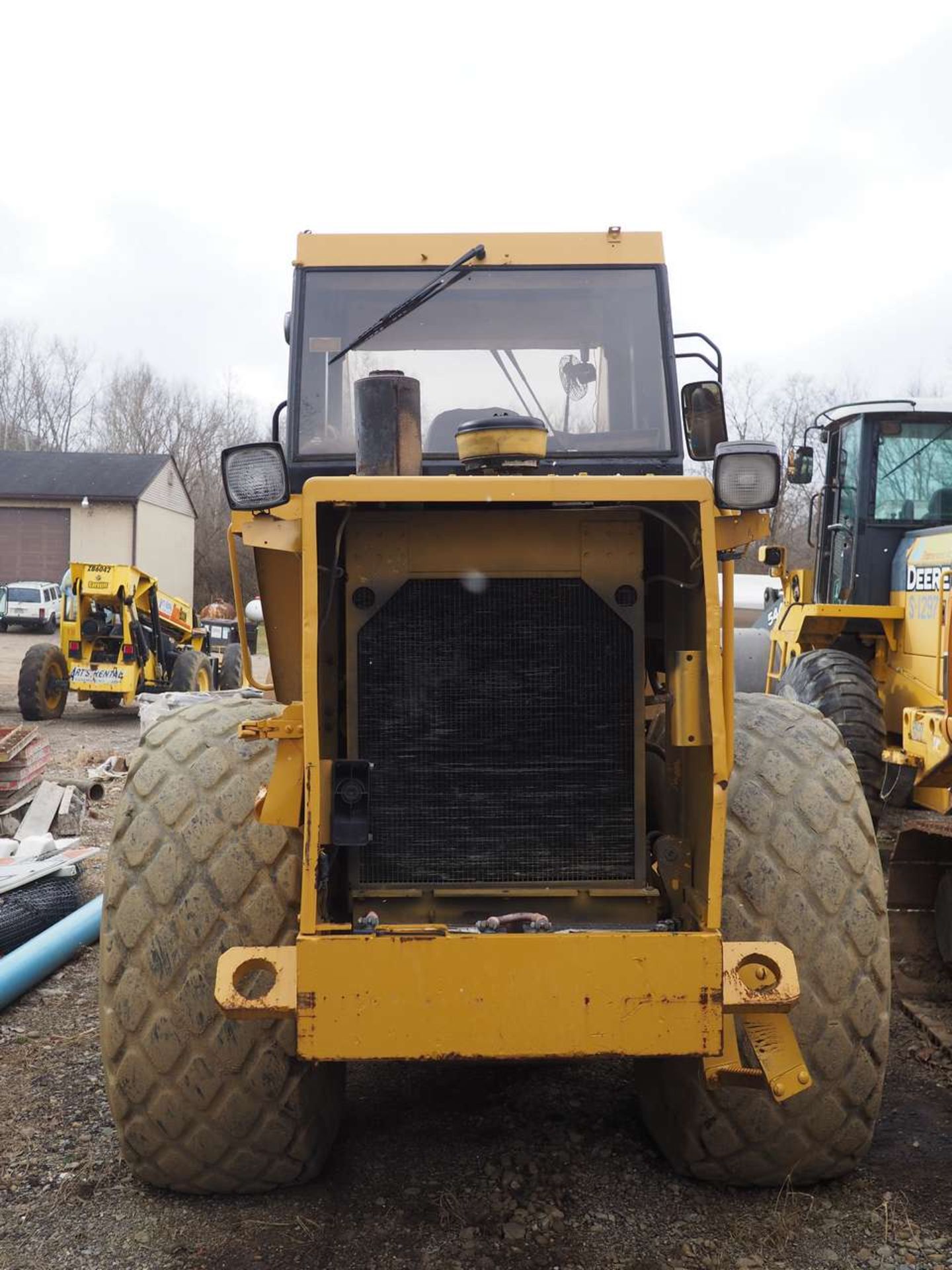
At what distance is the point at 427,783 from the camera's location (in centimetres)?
305

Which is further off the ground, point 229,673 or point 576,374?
point 576,374

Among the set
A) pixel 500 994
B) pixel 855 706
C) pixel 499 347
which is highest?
pixel 499 347

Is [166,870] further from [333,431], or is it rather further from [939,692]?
[939,692]

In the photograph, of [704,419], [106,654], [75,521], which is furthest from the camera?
[75,521]

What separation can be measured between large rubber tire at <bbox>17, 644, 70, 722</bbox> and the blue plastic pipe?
10.0 m

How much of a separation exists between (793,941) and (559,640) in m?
0.98

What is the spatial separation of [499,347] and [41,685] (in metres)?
12.0

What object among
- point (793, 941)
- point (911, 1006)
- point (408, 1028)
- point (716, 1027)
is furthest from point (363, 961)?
point (911, 1006)

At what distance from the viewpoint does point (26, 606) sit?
109 feet

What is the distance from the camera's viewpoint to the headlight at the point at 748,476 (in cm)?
278

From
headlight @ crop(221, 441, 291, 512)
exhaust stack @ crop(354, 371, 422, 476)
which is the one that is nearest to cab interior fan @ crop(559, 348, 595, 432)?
exhaust stack @ crop(354, 371, 422, 476)

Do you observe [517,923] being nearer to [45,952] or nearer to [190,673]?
[45,952]

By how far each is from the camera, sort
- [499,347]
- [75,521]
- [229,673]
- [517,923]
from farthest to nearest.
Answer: [75,521]
[229,673]
[499,347]
[517,923]

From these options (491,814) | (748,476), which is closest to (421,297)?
(748,476)
